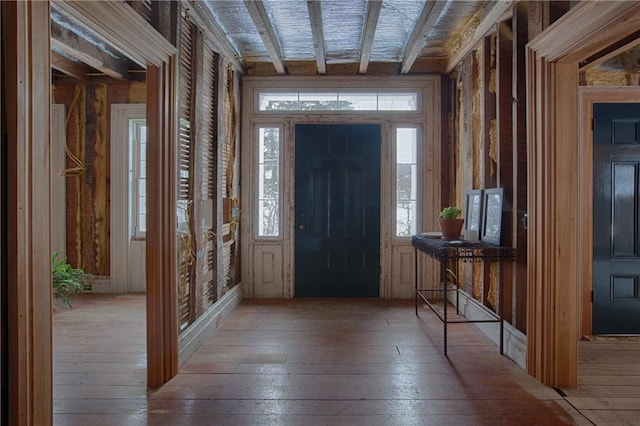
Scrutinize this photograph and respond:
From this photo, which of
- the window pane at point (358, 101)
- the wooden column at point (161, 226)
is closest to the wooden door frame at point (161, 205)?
the wooden column at point (161, 226)

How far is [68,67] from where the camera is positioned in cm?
496

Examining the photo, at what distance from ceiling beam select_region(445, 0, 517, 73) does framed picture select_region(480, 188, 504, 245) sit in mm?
1358

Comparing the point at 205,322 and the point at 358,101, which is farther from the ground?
the point at 358,101

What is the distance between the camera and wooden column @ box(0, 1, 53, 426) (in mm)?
1487

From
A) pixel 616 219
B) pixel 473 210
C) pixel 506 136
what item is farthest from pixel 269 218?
pixel 616 219

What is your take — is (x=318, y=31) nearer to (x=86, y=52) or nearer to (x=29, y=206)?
(x=86, y=52)

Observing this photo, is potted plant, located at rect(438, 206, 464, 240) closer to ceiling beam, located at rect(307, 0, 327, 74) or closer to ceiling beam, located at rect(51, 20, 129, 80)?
ceiling beam, located at rect(307, 0, 327, 74)

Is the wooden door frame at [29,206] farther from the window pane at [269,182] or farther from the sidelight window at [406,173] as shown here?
the sidelight window at [406,173]

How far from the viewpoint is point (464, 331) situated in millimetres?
3850

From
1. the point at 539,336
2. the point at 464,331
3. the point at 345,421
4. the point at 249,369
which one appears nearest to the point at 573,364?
the point at 539,336

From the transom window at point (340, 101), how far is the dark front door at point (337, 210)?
0.25m

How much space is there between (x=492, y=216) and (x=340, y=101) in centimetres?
246

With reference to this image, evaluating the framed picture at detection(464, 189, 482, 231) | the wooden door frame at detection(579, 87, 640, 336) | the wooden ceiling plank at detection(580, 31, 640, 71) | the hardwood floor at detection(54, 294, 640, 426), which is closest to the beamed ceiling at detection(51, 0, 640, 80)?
the wooden ceiling plank at detection(580, 31, 640, 71)

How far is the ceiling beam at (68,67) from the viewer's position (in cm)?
472
